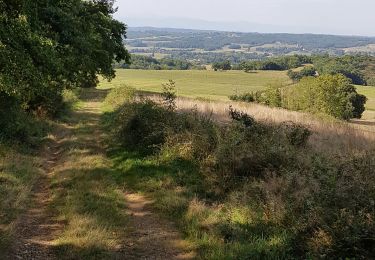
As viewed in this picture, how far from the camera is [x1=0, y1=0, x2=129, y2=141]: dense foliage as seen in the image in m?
10.4

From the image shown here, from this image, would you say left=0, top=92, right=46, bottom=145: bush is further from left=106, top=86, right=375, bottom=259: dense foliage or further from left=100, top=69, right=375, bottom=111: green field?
left=100, top=69, right=375, bottom=111: green field

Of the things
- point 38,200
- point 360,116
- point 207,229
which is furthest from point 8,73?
point 360,116

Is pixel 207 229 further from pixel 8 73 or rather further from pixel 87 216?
pixel 8 73

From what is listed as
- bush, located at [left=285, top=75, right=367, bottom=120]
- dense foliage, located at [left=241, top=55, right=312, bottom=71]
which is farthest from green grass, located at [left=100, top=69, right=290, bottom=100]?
bush, located at [left=285, top=75, right=367, bottom=120]

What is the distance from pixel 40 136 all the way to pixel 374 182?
14.9m

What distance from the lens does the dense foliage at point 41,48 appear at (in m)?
10.4

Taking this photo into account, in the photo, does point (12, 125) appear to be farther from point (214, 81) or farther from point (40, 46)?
point (214, 81)

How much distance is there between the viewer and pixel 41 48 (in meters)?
11.2

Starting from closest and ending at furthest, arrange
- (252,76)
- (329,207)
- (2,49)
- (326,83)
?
1. (329,207)
2. (2,49)
3. (326,83)
4. (252,76)

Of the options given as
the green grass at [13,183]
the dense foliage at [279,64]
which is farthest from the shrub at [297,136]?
the dense foliage at [279,64]

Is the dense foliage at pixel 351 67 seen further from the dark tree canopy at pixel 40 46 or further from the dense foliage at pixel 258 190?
the dense foliage at pixel 258 190

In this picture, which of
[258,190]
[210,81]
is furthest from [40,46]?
[210,81]

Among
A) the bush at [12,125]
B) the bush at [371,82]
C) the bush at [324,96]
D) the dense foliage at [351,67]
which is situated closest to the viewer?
the bush at [12,125]

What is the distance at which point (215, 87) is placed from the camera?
322 ft
